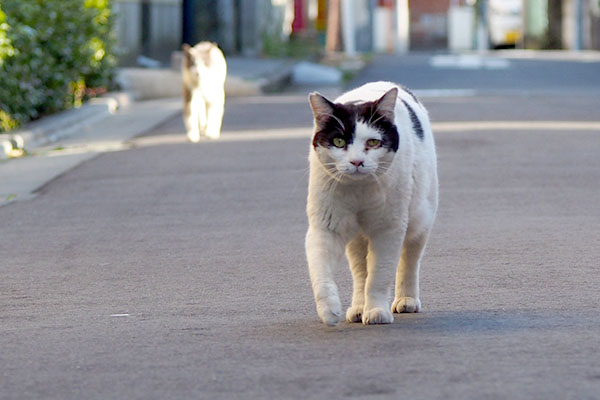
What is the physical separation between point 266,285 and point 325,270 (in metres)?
1.82

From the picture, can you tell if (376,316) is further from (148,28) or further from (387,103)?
(148,28)

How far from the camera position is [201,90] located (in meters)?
18.0

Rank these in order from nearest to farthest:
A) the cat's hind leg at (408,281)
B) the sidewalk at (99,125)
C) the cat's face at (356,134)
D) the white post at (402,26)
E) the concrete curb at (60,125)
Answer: the cat's face at (356,134) → the cat's hind leg at (408,281) → the sidewalk at (99,125) → the concrete curb at (60,125) → the white post at (402,26)

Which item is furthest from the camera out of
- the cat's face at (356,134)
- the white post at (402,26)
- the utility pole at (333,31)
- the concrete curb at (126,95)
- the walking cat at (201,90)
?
the white post at (402,26)

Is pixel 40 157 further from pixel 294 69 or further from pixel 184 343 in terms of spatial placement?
pixel 294 69

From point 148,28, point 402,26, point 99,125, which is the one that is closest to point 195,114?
point 99,125

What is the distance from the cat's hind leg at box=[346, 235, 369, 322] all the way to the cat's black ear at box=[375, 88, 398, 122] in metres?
0.71

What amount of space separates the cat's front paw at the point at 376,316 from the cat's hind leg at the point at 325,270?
26cm

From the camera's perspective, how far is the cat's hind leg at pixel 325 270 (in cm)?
657

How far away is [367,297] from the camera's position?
22.4 feet

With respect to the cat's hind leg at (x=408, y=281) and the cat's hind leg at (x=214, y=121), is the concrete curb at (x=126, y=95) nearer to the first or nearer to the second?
the cat's hind leg at (x=214, y=121)

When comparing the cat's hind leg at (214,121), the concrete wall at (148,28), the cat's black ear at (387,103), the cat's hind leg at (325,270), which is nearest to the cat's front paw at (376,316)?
the cat's hind leg at (325,270)

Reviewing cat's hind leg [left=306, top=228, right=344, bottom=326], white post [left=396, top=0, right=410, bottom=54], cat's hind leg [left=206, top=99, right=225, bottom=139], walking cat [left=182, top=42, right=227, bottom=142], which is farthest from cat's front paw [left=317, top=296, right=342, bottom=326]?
white post [left=396, top=0, right=410, bottom=54]

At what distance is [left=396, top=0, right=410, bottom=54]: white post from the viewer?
59.3m
